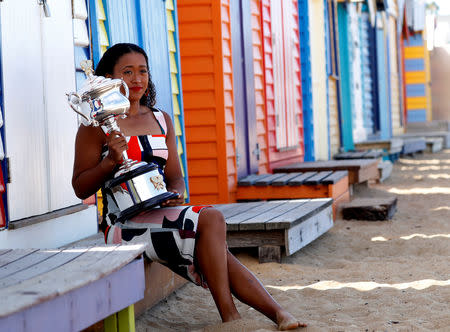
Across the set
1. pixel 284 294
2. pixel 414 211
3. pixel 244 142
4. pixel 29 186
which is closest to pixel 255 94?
pixel 244 142

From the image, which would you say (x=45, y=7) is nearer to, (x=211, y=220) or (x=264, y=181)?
(x=211, y=220)

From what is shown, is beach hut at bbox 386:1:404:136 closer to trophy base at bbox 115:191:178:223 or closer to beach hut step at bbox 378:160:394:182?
beach hut step at bbox 378:160:394:182

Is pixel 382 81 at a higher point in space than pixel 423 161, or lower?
higher

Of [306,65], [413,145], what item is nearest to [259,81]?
[306,65]

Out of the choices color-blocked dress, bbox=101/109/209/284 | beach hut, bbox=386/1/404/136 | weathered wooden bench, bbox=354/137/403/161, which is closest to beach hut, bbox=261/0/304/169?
weathered wooden bench, bbox=354/137/403/161

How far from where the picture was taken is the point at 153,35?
532 cm

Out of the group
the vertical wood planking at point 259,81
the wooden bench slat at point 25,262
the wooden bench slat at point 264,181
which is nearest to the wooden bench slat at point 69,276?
the wooden bench slat at point 25,262

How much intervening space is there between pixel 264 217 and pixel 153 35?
4.93ft

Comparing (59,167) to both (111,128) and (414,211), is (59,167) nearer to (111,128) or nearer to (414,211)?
(111,128)

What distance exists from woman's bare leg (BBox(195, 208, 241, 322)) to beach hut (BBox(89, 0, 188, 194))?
1638 millimetres

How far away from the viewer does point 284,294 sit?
4082mm

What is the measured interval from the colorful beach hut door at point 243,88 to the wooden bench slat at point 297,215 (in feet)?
4.26

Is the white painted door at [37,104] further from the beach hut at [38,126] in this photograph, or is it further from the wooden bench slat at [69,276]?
the wooden bench slat at [69,276]

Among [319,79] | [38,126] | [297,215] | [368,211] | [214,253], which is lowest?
[368,211]
